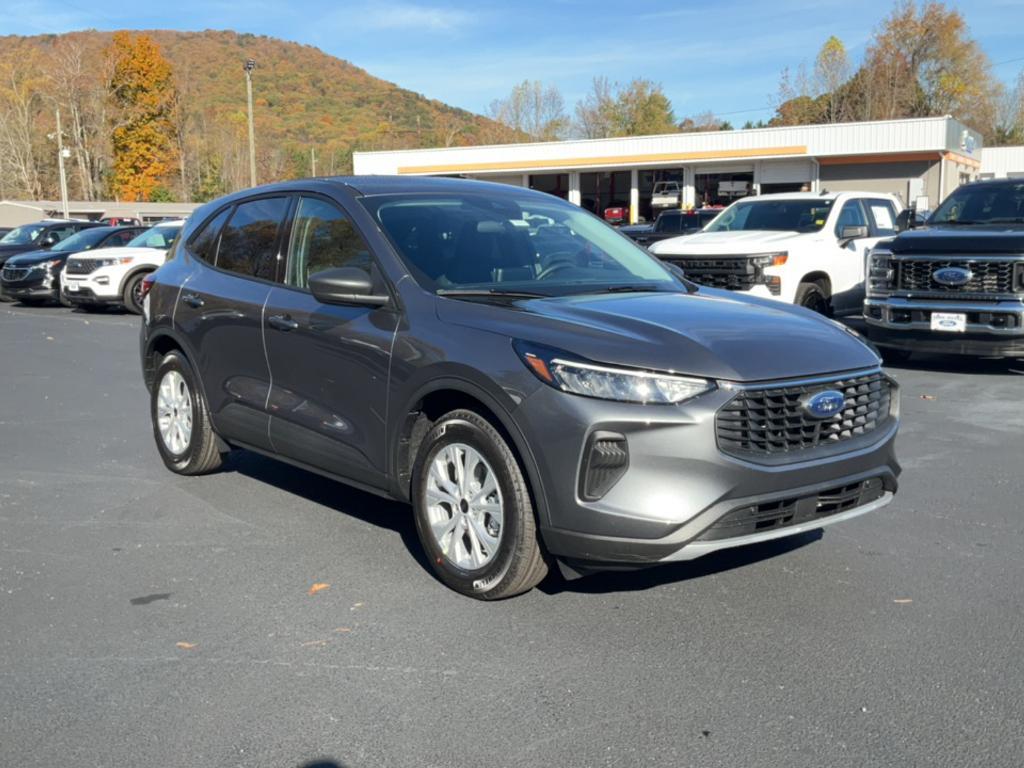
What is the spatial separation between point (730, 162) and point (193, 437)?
40.8 metres

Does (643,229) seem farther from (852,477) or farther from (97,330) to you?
(852,477)

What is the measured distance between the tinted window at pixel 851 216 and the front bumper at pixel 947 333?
254cm

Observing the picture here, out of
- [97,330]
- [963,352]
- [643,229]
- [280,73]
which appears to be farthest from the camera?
[280,73]

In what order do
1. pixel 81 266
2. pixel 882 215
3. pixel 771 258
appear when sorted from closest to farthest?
pixel 771 258
pixel 882 215
pixel 81 266

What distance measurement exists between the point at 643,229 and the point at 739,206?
8623mm

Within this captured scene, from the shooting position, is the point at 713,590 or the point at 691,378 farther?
the point at 713,590

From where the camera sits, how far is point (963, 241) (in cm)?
1038

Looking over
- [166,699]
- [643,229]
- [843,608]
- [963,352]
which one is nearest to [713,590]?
[843,608]

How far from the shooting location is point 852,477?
438 cm

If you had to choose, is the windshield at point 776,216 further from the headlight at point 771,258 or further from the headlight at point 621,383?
the headlight at point 621,383

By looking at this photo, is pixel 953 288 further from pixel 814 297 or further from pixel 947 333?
pixel 814 297

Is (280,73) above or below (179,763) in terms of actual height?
above

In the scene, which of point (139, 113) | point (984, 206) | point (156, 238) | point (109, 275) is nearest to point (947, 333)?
point (984, 206)

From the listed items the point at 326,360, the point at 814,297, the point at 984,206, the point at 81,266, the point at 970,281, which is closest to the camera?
the point at 326,360
